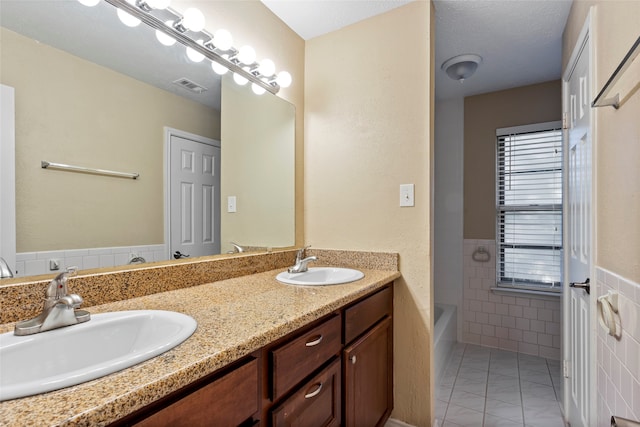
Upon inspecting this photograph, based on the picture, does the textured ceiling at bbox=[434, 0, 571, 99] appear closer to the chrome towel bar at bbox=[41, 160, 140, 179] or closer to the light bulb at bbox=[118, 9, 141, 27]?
the light bulb at bbox=[118, 9, 141, 27]

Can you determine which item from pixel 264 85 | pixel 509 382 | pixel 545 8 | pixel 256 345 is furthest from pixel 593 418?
pixel 264 85

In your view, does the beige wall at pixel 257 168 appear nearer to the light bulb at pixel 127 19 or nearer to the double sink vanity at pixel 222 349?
the double sink vanity at pixel 222 349

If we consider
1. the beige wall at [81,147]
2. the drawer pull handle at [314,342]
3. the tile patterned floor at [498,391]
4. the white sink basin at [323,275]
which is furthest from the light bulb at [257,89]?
the tile patterned floor at [498,391]

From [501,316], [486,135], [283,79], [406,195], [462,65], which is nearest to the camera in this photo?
[406,195]

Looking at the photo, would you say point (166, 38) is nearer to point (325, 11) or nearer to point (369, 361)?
point (325, 11)

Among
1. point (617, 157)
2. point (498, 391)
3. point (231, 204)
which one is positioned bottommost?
point (498, 391)

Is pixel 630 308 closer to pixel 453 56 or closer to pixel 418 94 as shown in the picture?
pixel 418 94

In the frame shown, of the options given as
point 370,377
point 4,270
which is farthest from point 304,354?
point 4,270

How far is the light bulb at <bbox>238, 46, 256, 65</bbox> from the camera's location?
1.63m

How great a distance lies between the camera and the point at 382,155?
6.03ft

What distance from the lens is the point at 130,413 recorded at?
541 millimetres

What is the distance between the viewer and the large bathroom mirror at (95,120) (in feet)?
3.04

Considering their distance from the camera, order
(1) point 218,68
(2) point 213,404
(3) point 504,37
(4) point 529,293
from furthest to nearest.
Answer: (4) point 529,293 < (3) point 504,37 < (1) point 218,68 < (2) point 213,404

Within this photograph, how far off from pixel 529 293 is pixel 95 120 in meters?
3.16
